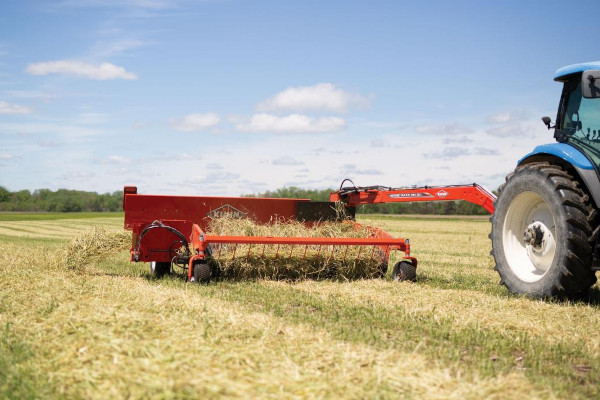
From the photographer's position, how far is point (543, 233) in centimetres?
665

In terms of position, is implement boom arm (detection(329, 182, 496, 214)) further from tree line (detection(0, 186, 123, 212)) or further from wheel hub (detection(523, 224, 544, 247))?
tree line (detection(0, 186, 123, 212))

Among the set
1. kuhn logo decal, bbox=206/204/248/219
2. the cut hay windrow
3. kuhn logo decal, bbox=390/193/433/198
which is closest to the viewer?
the cut hay windrow

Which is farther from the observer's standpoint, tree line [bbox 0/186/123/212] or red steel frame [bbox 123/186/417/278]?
tree line [bbox 0/186/123/212]

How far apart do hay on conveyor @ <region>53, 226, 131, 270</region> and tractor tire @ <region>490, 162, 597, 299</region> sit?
518 cm

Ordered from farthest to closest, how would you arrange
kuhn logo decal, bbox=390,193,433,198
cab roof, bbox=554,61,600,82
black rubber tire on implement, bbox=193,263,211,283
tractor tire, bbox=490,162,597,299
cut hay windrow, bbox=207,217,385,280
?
kuhn logo decal, bbox=390,193,433,198, cut hay windrow, bbox=207,217,385,280, black rubber tire on implement, bbox=193,263,211,283, cab roof, bbox=554,61,600,82, tractor tire, bbox=490,162,597,299

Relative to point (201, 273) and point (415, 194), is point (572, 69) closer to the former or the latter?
point (415, 194)

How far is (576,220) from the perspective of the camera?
5.89 metres

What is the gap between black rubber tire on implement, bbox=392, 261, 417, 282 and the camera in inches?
314

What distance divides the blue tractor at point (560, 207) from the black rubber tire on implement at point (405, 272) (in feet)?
3.95

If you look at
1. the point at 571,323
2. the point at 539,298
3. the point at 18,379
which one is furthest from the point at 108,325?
the point at 539,298

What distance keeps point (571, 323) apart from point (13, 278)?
602 cm

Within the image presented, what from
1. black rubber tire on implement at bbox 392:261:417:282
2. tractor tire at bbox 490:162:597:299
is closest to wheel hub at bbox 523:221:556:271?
tractor tire at bbox 490:162:597:299

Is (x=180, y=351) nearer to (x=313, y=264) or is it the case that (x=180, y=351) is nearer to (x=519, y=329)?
(x=519, y=329)

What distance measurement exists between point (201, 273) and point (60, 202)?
198 ft
